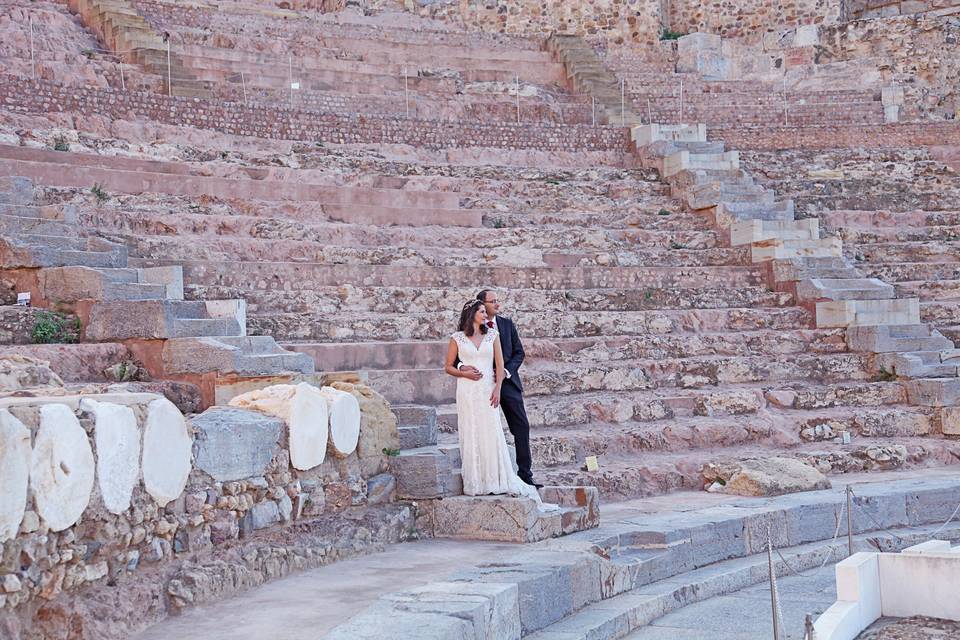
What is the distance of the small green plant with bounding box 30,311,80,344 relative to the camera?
25.0 feet

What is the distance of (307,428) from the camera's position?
245 inches

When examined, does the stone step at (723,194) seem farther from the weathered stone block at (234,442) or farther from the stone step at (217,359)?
the weathered stone block at (234,442)

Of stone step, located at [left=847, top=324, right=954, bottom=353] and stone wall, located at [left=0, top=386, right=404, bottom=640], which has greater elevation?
stone step, located at [left=847, top=324, right=954, bottom=353]

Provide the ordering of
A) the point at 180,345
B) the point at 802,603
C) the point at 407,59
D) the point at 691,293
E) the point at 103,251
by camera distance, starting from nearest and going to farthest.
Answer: the point at 802,603 → the point at 180,345 → the point at 103,251 → the point at 691,293 → the point at 407,59

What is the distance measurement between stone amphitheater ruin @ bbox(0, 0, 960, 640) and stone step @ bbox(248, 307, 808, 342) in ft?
0.12

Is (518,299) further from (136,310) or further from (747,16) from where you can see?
(747,16)

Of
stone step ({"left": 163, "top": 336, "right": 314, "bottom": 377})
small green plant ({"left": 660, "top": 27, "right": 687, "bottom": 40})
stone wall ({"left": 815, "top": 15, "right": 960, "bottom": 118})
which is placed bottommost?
stone step ({"left": 163, "top": 336, "right": 314, "bottom": 377})

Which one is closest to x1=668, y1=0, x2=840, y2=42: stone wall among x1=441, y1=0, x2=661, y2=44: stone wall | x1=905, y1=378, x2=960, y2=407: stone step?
x1=441, y1=0, x2=661, y2=44: stone wall

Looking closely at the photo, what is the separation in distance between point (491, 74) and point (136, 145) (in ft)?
28.3

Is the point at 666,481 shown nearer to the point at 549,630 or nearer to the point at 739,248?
the point at 549,630

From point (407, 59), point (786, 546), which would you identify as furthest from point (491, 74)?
point (786, 546)

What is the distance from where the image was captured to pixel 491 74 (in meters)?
20.1

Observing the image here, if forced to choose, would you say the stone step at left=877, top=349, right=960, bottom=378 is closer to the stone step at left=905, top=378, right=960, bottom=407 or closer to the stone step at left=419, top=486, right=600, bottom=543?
the stone step at left=905, top=378, right=960, bottom=407

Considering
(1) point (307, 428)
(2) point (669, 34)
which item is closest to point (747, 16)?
(2) point (669, 34)
